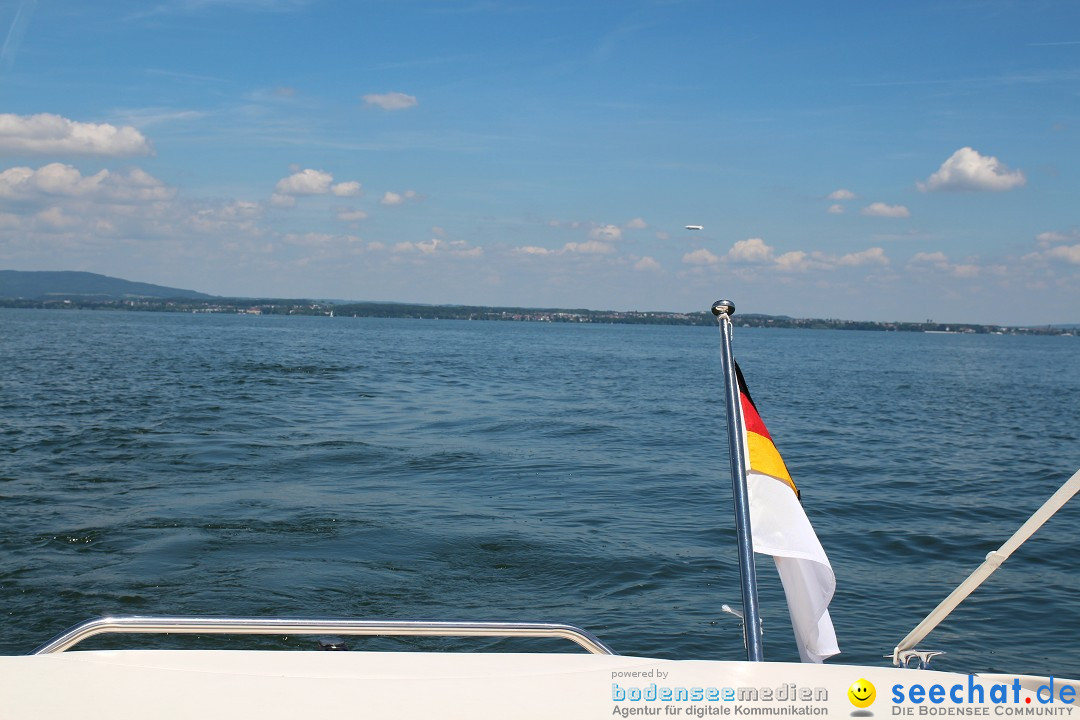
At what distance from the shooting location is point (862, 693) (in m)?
2.97

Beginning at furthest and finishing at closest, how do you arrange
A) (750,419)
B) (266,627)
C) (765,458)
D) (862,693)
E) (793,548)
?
1. (750,419)
2. (765,458)
3. (793,548)
4. (266,627)
5. (862,693)

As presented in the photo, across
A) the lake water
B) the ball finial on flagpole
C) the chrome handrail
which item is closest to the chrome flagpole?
the ball finial on flagpole

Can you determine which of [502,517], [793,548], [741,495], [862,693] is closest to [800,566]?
[793,548]

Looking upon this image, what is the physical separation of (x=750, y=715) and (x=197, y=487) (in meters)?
14.5

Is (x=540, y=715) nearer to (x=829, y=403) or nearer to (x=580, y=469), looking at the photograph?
(x=580, y=469)

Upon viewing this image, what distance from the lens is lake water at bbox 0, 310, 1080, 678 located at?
976cm

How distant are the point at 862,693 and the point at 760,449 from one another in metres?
1.69

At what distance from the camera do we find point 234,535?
12453mm

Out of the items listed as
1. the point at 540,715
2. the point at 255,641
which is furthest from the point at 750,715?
the point at 255,641

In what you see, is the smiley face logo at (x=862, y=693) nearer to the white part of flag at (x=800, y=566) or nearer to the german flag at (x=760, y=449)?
the white part of flag at (x=800, y=566)

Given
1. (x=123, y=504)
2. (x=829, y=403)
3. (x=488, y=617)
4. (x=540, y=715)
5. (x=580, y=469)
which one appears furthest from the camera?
(x=829, y=403)

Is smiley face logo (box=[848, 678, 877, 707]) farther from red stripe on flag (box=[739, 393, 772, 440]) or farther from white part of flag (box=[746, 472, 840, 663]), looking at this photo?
red stripe on flag (box=[739, 393, 772, 440])

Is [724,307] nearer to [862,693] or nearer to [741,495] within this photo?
[741,495]

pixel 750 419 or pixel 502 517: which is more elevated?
pixel 750 419
